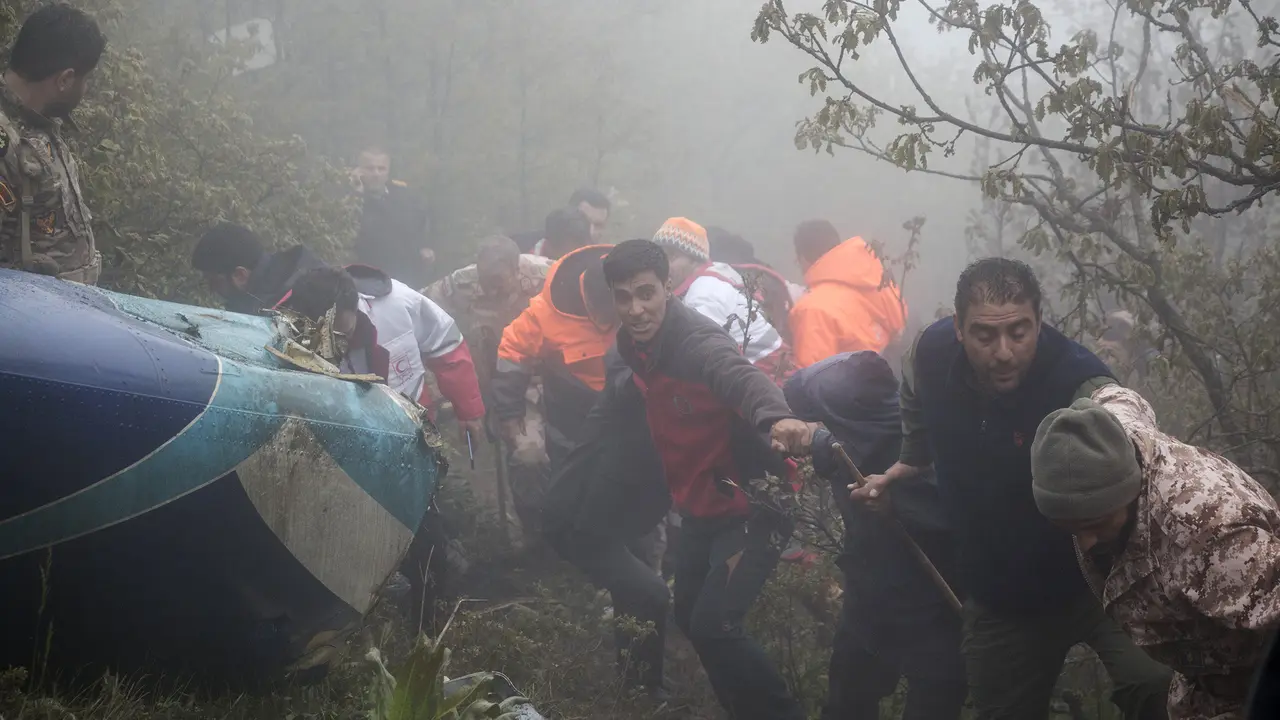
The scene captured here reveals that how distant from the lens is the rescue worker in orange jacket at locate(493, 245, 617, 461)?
5926 millimetres

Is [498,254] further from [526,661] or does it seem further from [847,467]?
[847,467]

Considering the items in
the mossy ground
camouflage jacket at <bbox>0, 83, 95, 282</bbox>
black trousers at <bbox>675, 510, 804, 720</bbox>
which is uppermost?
camouflage jacket at <bbox>0, 83, 95, 282</bbox>

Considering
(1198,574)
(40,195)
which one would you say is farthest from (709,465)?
(40,195)

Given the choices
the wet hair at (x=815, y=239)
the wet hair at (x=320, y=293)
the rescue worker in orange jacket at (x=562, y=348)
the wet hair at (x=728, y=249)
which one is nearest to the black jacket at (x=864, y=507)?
the rescue worker in orange jacket at (x=562, y=348)

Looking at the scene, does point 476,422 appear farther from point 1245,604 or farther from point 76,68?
point 1245,604

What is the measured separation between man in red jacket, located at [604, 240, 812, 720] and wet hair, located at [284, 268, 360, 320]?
1423 millimetres

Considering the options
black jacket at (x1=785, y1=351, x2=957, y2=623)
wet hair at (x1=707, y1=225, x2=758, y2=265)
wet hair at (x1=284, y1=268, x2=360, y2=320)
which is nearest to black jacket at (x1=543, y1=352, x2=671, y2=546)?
black jacket at (x1=785, y1=351, x2=957, y2=623)

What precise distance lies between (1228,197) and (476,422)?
266 inches

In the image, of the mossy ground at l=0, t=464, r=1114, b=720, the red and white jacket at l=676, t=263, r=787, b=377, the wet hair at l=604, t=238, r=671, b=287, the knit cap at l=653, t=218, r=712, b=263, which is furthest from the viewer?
the knit cap at l=653, t=218, r=712, b=263

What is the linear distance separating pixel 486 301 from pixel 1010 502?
499cm

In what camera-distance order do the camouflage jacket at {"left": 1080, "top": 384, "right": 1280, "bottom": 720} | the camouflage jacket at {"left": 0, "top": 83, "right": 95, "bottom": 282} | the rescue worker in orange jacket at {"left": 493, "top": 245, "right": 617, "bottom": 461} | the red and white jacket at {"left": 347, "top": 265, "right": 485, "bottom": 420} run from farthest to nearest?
the rescue worker in orange jacket at {"left": 493, "top": 245, "right": 617, "bottom": 461} < the red and white jacket at {"left": 347, "top": 265, "right": 485, "bottom": 420} < the camouflage jacket at {"left": 0, "top": 83, "right": 95, "bottom": 282} < the camouflage jacket at {"left": 1080, "top": 384, "right": 1280, "bottom": 720}

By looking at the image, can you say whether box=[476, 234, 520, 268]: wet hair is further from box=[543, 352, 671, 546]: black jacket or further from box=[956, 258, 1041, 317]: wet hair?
box=[956, 258, 1041, 317]: wet hair

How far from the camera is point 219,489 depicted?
10.0 feet

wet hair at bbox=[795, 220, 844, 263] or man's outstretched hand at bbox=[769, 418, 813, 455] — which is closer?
man's outstretched hand at bbox=[769, 418, 813, 455]
